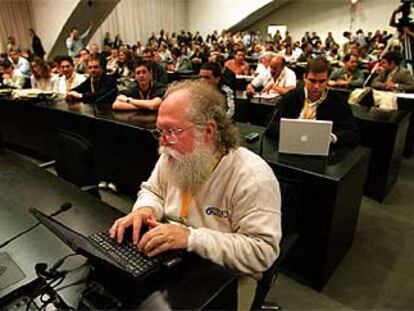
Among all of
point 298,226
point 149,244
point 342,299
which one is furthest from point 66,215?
point 342,299

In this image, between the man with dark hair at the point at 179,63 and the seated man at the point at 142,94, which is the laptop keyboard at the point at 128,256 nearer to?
the seated man at the point at 142,94

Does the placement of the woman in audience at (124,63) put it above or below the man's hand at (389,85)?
above

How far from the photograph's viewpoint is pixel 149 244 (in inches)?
35.8

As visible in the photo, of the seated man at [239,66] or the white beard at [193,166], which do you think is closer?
the white beard at [193,166]

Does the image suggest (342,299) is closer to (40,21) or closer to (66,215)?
(66,215)

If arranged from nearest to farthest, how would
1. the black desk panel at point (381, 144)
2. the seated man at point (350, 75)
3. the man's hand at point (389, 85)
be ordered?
the black desk panel at point (381, 144)
the man's hand at point (389, 85)
the seated man at point (350, 75)

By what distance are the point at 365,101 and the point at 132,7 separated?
11292 mm

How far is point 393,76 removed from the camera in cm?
413

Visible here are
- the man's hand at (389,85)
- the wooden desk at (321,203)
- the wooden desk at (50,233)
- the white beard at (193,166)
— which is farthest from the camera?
the man's hand at (389,85)

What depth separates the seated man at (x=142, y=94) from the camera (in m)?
2.90

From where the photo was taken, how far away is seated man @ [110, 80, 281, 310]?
A: 0.98 m

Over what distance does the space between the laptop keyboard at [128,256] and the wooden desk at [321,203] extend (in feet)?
3.13

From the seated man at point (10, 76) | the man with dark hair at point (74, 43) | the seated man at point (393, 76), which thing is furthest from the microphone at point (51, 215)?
the man with dark hair at point (74, 43)

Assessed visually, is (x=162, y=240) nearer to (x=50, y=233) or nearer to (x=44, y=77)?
(x=50, y=233)
